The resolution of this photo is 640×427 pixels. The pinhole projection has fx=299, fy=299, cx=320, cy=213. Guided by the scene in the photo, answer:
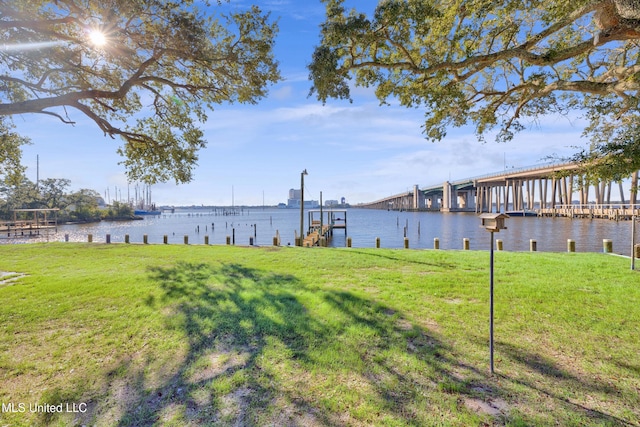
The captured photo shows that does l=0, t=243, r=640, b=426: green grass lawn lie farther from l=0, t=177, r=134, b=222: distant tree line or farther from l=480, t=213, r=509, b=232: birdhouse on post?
l=0, t=177, r=134, b=222: distant tree line

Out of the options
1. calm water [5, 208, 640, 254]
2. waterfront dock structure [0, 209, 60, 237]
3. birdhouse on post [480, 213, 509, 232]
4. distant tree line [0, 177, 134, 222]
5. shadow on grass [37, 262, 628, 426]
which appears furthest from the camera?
distant tree line [0, 177, 134, 222]

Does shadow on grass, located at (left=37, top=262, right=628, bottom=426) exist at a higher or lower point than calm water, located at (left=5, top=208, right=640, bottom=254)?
higher

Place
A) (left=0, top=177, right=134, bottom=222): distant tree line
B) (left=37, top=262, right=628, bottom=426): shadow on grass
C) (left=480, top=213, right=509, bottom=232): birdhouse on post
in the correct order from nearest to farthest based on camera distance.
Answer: (left=37, top=262, right=628, bottom=426): shadow on grass → (left=480, top=213, right=509, bottom=232): birdhouse on post → (left=0, top=177, right=134, bottom=222): distant tree line

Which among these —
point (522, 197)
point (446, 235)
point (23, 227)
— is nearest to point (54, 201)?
point (23, 227)

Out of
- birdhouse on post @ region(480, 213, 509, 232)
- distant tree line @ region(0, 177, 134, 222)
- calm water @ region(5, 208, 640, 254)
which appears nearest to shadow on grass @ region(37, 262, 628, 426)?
birdhouse on post @ region(480, 213, 509, 232)

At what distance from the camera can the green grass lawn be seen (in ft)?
10.1

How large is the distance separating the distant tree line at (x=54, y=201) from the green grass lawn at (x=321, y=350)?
77.1 metres

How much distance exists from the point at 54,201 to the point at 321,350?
9617 centimetres

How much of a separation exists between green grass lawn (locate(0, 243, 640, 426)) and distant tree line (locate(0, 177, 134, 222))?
7710 centimetres

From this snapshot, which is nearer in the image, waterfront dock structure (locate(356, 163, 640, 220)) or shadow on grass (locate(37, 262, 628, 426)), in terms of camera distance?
shadow on grass (locate(37, 262, 628, 426))

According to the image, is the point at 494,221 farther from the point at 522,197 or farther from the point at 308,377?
the point at 522,197

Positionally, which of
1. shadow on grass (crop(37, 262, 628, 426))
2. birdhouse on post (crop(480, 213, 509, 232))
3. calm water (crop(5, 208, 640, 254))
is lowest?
calm water (crop(5, 208, 640, 254))

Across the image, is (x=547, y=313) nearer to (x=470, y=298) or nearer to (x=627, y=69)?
(x=470, y=298)

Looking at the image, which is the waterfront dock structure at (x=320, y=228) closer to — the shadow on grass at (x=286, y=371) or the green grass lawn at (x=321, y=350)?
the green grass lawn at (x=321, y=350)
